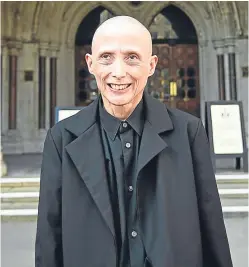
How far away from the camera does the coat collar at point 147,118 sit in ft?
3.67

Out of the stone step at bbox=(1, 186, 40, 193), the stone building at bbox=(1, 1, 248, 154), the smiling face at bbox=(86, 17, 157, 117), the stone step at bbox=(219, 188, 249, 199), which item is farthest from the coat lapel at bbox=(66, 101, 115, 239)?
the stone building at bbox=(1, 1, 248, 154)

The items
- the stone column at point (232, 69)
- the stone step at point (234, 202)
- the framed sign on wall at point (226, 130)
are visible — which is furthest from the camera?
the stone column at point (232, 69)

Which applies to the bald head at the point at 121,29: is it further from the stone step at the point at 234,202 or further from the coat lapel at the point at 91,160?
the stone step at the point at 234,202

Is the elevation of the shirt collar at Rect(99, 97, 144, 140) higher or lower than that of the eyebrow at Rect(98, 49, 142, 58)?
lower

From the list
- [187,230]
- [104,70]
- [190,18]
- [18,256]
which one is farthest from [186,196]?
[190,18]

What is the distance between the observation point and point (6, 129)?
30.8ft

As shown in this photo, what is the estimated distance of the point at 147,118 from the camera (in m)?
1.14

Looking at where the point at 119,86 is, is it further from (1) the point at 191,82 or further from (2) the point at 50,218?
(1) the point at 191,82

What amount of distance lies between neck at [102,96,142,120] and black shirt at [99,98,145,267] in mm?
14

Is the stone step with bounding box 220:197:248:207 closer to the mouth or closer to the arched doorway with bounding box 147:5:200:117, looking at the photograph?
the mouth

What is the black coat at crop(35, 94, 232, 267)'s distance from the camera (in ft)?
3.40

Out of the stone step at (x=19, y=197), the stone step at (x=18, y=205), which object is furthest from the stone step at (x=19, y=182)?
the stone step at (x=18, y=205)

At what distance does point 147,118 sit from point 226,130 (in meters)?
4.50

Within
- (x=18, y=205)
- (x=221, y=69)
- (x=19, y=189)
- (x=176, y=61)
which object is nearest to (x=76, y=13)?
(x=176, y=61)
